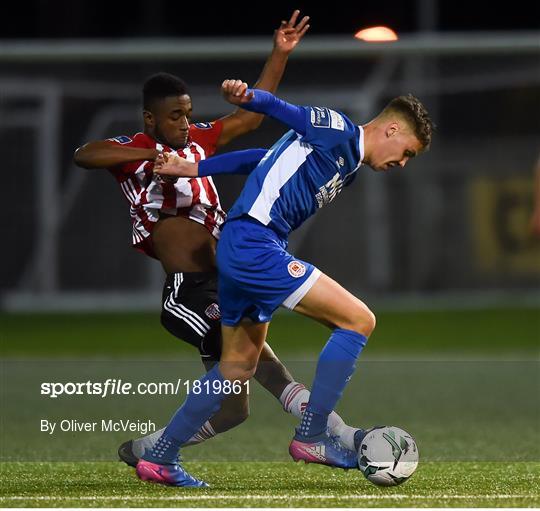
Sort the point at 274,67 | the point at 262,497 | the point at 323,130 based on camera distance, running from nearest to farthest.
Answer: the point at 262,497, the point at 323,130, the point at 274,67

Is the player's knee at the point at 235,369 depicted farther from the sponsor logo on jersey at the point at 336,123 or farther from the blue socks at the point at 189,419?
the sponsor logo on jersey at the point at 336,123

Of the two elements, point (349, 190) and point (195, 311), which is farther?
point (349, 190)

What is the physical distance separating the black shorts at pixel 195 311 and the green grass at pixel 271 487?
24.8 inches

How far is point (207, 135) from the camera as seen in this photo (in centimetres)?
645

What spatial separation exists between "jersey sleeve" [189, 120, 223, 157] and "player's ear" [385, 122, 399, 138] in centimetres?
112

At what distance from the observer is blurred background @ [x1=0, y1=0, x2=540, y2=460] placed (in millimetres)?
11742

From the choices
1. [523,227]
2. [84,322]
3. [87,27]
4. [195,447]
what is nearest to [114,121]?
[84,322]

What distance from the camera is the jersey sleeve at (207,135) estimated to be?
6.41 m

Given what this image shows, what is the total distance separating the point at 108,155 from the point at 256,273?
1.01 meters

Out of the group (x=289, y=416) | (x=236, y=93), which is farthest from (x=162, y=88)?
(x=289, y=416)

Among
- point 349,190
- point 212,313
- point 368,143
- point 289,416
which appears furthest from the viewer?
point 349,190

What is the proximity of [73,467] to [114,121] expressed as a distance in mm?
8095

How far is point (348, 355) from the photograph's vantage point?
18.2 feet

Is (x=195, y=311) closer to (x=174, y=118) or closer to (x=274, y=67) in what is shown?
(x=174, y=118)
